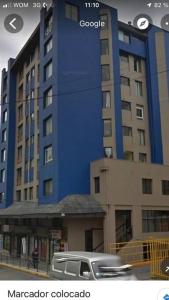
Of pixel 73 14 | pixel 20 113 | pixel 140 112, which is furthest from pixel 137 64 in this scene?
pixel 73 14

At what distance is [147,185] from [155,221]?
7.30ft

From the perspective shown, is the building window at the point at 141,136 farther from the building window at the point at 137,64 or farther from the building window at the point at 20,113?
the building window at the point at 20,113

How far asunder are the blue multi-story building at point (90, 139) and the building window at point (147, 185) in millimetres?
61

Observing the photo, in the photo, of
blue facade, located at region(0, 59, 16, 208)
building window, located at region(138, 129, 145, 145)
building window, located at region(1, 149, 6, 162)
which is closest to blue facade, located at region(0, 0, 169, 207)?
building window, located at region(138, 129, 145, 145)

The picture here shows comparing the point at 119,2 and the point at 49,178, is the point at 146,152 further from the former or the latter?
the point at 119,2

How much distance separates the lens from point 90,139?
2161cm

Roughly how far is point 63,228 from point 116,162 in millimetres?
4777

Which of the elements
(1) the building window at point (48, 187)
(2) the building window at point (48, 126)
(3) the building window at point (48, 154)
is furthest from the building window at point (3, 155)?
(1) the building window at point (48, 187)

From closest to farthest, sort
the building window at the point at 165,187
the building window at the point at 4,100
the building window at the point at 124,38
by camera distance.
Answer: the building window at the point at 165,187 → the building window at the point at 124,38 → the building window at the point at 4,100

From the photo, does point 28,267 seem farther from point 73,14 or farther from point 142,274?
point 73,14

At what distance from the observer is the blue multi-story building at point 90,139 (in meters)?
19.6

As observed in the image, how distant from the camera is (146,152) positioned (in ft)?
83.7

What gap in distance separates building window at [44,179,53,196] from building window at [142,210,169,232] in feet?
18.9

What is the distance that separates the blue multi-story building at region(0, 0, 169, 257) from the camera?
64.3 feet
